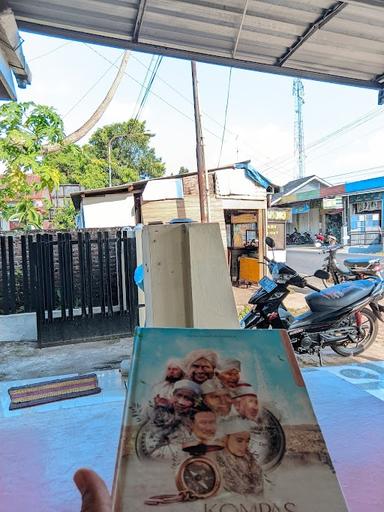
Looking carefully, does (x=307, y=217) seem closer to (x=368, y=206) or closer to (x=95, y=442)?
(x=368, y=206)

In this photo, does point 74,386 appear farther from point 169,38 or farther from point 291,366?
point 169,38

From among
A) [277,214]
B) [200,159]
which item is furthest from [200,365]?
[277,214]

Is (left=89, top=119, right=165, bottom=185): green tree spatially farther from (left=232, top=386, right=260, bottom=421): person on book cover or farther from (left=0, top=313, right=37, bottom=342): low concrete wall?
(left=232, top=386, right=260, bottom=421): person on book cover

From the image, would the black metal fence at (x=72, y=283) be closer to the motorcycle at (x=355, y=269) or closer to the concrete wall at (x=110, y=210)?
the motorcycle at (x=355, y=269)

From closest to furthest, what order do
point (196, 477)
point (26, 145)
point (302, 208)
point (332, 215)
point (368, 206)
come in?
point (196, 477) < point (26, 145) < point (368, 206) < point (332, 215) < point (302, 208)

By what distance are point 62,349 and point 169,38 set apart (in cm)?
353

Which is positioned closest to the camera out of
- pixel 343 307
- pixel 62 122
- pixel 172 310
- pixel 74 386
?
pixel 172 310

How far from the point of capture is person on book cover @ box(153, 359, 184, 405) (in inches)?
33.6

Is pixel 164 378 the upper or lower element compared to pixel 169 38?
lower

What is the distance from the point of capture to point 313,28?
73.5 inches

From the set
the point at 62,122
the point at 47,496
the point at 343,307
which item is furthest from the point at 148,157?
the point at 47,496

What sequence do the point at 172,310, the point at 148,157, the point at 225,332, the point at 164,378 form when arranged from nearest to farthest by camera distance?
1. the point at 164,378
2. the point at 225,332
3. the point at 172,310
4. the point at 148,157

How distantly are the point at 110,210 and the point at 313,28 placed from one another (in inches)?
298

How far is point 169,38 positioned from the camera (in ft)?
6.38
